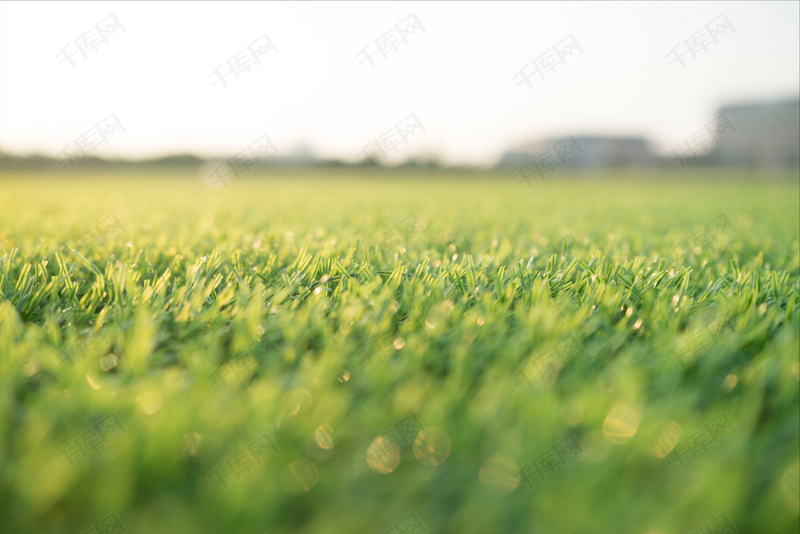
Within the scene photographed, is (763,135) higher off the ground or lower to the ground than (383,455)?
lower

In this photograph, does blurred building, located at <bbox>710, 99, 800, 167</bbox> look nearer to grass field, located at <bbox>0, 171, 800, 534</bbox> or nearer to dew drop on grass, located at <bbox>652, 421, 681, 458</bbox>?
grass field, located at <bbox>0, 171, 800, 534</bbox>

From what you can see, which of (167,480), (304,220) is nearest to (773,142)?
(304,220)

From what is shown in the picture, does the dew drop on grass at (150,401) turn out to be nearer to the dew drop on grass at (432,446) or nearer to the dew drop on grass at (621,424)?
the dew drop on grass at (432,446)

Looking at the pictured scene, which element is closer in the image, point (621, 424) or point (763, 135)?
point (621, 424)

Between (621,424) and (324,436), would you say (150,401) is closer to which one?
(324,436)

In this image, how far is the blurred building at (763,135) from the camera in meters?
29.8

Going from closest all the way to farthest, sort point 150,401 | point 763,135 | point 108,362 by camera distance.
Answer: point 150,401 < point 108,362 < point 763,135

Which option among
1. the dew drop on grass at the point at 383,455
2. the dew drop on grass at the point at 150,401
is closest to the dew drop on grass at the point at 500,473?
the dew drop on grass at the point at 383,455

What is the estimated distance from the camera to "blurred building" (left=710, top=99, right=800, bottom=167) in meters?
29.8

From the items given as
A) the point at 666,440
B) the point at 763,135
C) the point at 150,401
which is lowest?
the point at 763,135

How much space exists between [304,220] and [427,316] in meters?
2.45

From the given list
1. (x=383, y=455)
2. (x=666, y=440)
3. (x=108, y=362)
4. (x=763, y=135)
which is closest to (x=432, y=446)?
(x=383, y=455)

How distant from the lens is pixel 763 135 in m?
33.2

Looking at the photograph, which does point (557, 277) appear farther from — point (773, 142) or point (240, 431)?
point (773, 142)
